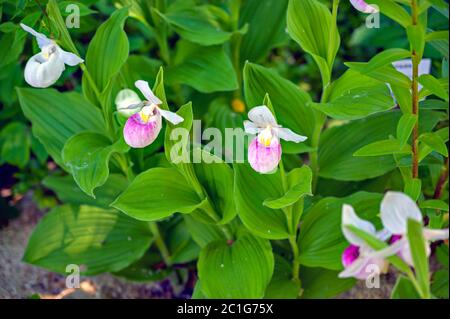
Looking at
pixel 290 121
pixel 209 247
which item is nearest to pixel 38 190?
pixel 209 247

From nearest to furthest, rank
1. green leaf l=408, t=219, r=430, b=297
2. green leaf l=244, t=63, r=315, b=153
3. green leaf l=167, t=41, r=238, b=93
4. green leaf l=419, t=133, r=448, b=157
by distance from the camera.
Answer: green leaf l=408, t=219, r=430, b=297 < green leaf l=419, t=133, r=448, b=157 < green leaf l=244, t=63, r=315, b=153 < green leaf l=167, t=41, r=238, b=93

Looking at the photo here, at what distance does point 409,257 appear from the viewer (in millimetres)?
931

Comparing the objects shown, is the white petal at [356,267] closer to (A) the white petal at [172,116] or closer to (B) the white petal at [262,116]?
(B) the white petal at [262,116]

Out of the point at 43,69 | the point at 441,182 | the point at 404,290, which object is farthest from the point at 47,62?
the point at 441,182

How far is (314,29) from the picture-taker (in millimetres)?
1416

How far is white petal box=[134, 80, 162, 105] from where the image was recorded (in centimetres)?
117

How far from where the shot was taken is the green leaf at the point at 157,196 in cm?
137

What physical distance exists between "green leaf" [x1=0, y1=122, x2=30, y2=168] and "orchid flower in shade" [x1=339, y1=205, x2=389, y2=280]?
1.21 metres

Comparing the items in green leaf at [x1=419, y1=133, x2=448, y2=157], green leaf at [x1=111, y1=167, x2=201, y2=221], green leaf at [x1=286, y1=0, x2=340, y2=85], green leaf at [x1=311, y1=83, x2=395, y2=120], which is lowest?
green leaf at [x1=111, y1=167, x2=201, y2=221]

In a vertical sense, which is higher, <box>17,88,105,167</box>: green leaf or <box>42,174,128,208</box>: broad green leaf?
<box>17,88,105,167</box>: green leaf

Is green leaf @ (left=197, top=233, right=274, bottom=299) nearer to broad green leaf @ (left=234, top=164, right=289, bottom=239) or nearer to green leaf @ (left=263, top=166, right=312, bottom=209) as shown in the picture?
broad green leaf @ (left=234, top=164, right=289, bottom=239)

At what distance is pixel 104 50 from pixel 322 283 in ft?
2.81

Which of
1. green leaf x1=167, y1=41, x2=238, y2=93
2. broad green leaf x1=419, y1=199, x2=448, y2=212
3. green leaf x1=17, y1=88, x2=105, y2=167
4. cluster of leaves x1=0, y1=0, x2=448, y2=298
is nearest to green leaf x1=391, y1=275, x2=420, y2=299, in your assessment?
cluster of leaves x1=0, y1=0, x2=448, y2=298

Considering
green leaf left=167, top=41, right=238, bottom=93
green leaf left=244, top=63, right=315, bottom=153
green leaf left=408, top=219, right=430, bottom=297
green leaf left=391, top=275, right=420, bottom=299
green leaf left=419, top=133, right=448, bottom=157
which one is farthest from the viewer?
green leaf left=167, top=41, right=238, bottom=93
